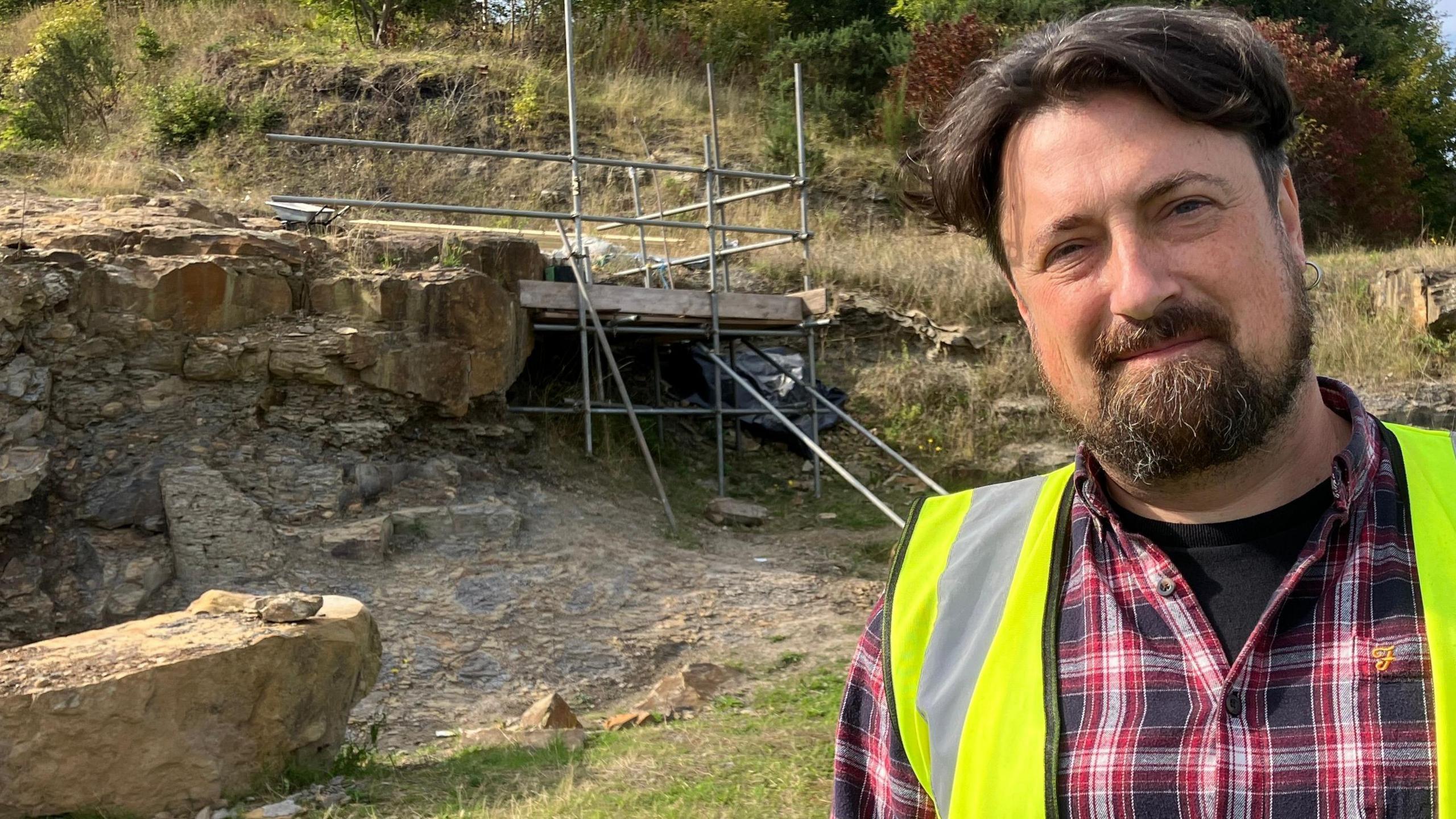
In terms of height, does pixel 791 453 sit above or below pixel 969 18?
below

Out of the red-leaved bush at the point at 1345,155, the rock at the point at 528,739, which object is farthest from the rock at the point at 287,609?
the red-leaved bush at the point at 1345,155

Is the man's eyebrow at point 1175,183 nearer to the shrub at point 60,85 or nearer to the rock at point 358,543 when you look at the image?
the rock at point 358,543

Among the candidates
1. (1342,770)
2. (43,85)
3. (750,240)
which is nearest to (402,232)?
(750,240)

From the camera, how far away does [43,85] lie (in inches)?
670

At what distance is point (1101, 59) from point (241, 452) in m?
8.13

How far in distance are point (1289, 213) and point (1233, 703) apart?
0.71 m

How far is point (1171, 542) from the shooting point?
1731 millimetres

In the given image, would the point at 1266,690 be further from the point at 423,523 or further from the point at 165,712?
the point at 423,523

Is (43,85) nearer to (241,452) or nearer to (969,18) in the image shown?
(241,452)

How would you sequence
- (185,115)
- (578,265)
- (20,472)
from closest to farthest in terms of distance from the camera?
(20,472)
(578,265)
(185,115)

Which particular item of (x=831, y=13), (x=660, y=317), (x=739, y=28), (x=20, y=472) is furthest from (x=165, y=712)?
(x=831, y=13)

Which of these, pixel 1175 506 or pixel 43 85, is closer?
pixel 1175 506

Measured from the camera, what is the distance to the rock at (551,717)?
6.36 metres

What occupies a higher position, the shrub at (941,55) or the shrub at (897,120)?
the shrub at (941,55)
